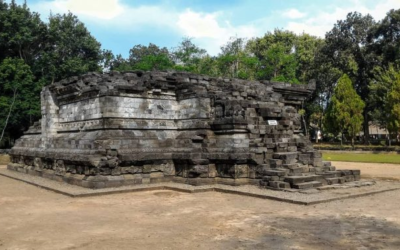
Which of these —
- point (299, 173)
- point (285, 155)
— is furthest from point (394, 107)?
point (299, 173)

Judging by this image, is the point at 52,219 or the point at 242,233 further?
the point at 52,219

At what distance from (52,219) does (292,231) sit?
197 inches

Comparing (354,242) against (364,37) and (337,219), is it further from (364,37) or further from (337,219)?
(364,37)

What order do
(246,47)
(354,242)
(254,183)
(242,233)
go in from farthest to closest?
1. (246,47)
2. (254,183)
3. (242,233)
4. (354,242)

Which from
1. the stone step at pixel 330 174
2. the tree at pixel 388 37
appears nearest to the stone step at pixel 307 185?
the stone step at pixel 330 174

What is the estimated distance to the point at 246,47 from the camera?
55.8m

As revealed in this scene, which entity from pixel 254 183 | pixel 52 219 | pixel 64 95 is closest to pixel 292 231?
pixel 52 219

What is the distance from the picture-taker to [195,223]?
7.62 m

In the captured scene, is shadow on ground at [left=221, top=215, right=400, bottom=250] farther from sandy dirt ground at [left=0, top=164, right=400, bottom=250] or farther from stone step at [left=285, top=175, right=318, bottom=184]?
stone step at [left=285, top=175, right=318, bottom=184]

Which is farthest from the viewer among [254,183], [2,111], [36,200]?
[2,111]

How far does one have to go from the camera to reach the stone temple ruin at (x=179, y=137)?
12.8 meters

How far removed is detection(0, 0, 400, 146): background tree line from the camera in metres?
33.0

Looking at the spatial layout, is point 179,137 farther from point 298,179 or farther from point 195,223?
point 195,223

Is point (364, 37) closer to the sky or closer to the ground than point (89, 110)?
closer to the sky
